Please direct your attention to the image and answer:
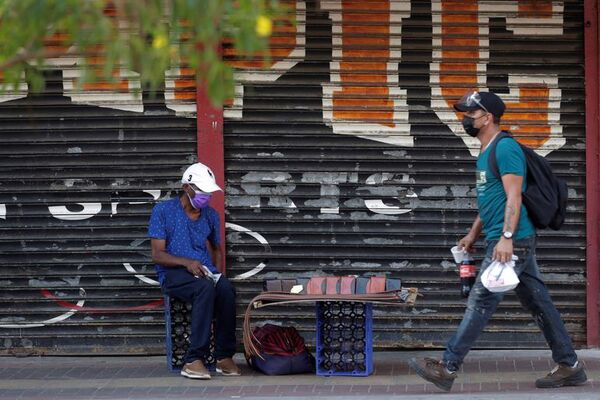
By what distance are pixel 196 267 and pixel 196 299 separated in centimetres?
22

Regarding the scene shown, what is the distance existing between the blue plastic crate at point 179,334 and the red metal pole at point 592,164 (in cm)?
282

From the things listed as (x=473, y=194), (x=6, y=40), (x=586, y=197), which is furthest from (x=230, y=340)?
(x=6, y=40)

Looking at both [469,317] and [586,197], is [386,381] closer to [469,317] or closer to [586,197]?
[469,317]

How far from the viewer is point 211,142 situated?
8.96m

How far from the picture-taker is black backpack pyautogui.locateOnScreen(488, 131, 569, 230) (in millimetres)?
7414

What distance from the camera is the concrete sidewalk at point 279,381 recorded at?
7715mm

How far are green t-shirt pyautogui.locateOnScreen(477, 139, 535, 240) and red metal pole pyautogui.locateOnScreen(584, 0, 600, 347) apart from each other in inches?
60.8

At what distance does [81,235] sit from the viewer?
9.13 metres

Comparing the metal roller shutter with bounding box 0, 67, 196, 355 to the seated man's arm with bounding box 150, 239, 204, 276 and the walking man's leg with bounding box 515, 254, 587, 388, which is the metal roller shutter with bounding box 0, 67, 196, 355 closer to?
the seated man's arm with bounding box 150, 239, 204, 276

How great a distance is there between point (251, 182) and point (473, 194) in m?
1.67

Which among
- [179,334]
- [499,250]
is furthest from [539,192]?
[179,334]

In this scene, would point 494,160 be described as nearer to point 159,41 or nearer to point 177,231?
point 177,231

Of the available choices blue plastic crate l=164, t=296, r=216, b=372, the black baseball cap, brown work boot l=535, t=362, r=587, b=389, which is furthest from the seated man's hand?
brown work boot l=535, t=362, r=587, b=389

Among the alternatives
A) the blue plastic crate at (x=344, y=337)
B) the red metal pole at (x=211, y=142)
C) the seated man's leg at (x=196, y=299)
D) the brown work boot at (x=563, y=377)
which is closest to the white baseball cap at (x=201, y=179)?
the seated man's leg at (x=196, y=299)
